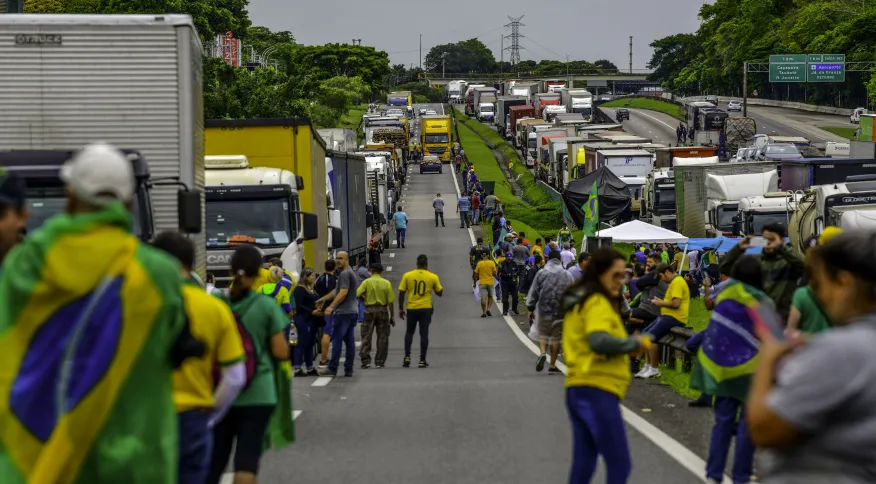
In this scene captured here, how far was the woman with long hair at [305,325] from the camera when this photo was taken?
2105cm

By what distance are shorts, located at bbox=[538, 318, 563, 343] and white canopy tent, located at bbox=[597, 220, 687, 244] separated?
1721 cm

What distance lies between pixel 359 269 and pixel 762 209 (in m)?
10.8

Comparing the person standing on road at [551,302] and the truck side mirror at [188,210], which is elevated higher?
the truck side mirror at [188,210]

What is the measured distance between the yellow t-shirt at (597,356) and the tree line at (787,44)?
96691 millimetres

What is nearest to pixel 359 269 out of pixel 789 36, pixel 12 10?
pixel 12 10

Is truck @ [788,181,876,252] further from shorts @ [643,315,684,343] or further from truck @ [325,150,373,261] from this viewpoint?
shorts @ [643,315,684,343]

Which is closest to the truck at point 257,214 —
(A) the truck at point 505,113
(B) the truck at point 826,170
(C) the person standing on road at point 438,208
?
(B) the truck at point 826,170

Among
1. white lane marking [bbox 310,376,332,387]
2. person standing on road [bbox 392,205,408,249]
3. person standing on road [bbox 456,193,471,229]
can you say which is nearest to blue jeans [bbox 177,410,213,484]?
white lane marking [bbox 310,376,332,387]

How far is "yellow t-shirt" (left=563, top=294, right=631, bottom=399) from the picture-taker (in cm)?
883

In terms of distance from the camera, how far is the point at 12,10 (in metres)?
31.9

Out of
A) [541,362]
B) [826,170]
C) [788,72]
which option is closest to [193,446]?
[541,362]

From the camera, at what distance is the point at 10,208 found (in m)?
5.64

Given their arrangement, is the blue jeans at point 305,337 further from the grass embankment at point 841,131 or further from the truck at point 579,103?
the truck at point 579,103

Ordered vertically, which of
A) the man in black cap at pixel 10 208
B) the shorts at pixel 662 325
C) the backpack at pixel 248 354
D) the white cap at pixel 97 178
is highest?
the white cap at pixel 97 178
